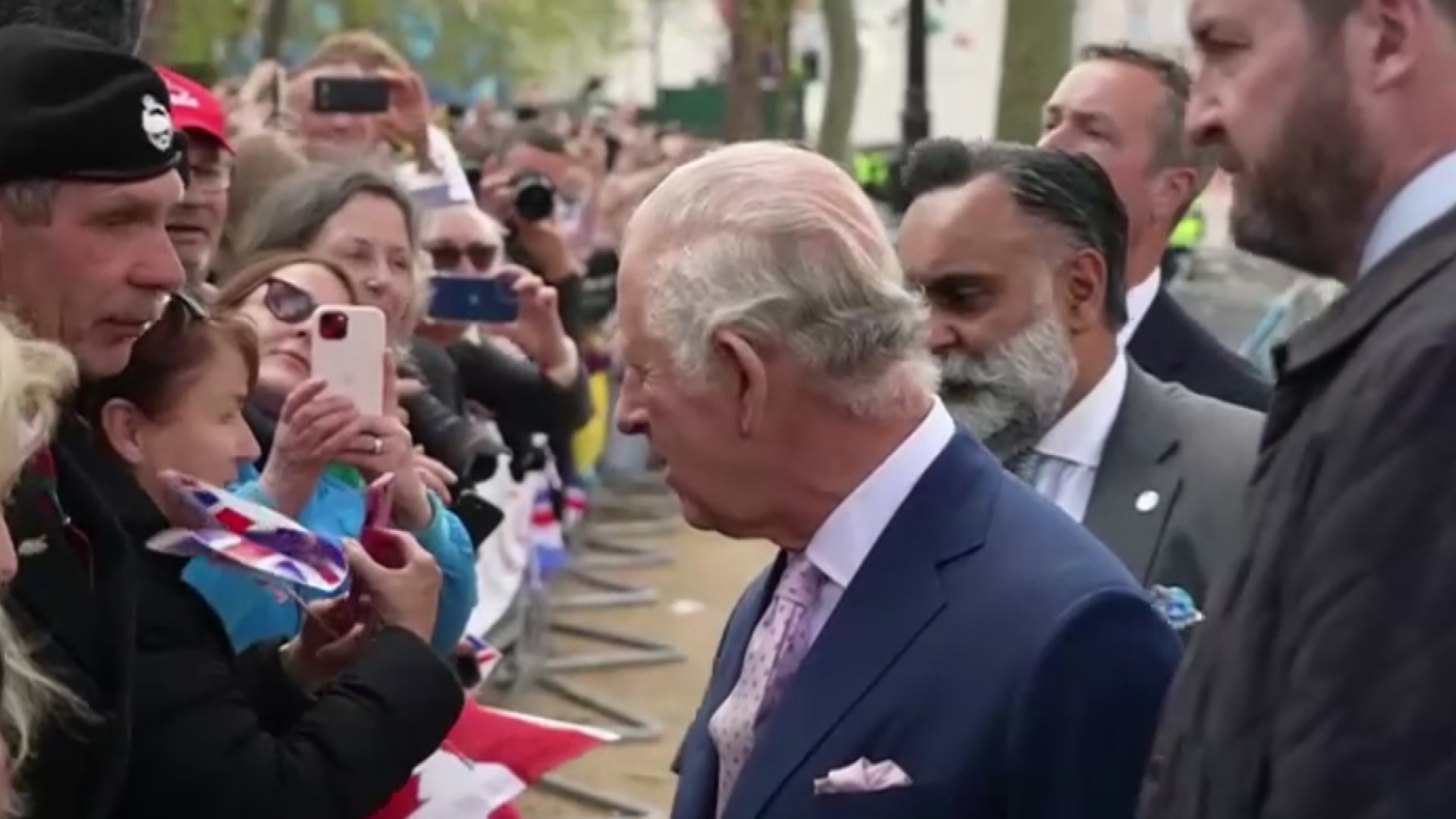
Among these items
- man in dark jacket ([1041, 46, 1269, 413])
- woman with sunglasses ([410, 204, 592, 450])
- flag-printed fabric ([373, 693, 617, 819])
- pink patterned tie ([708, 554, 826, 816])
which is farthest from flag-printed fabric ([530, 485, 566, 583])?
pink patterned tie ([708, 554, 826, 816])

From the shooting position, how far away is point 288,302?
14.4ft

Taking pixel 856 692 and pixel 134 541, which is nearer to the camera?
pixel 856 692

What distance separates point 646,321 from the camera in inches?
107

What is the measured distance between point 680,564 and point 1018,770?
10.4 metres

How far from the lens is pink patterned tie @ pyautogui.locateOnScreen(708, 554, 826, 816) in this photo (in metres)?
2.75

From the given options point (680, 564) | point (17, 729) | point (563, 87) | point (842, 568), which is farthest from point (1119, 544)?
point (563, 87)

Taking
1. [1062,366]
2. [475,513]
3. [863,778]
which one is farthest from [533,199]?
[863,778]

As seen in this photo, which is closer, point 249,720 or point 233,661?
point 249,720

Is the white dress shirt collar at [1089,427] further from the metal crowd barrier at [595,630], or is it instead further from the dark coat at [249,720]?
the metal crowd barrier at [595,630]

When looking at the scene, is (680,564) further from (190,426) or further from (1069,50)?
(190,426)

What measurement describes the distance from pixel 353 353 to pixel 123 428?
51 centimetres

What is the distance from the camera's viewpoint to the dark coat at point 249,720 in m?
3.08

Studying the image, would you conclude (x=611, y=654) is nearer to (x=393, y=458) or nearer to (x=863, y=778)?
(x=393, y=458)

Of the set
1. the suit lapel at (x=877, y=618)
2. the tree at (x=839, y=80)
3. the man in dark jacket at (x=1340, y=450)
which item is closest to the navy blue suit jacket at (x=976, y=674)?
the suit lapel at (x=877, y=618)
